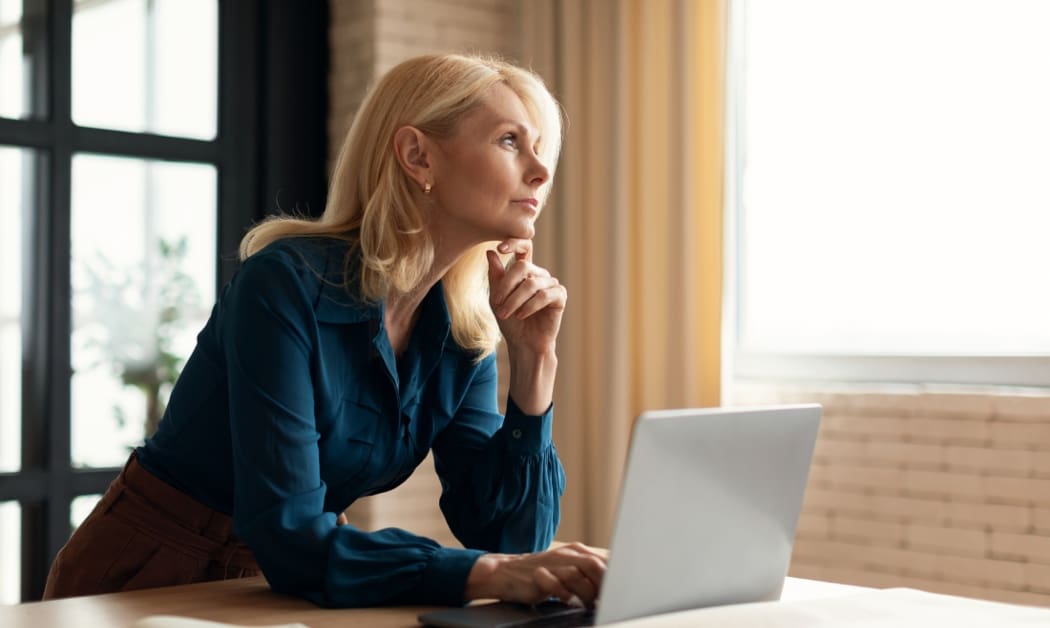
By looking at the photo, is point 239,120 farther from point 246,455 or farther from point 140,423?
point 246,455

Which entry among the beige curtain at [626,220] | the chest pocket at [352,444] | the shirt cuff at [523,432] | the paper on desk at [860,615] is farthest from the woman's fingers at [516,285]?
the beige curtain at [626,220]

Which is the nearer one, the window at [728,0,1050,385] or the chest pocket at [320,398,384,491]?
the chest pocket at [320,398,384,491]

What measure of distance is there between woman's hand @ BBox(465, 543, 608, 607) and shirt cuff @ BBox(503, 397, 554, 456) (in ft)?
1.36

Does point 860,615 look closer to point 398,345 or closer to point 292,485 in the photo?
point 292,485

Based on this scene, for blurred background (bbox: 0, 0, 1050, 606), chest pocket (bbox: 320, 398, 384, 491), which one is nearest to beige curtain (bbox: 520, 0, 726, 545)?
blurred background (bbox: 0, 0, 1050, 606)

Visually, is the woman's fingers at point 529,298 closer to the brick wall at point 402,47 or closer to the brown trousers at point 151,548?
the brown trousers at point 151,548

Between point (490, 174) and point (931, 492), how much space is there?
167 centimetres

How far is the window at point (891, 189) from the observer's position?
2893 millimetres

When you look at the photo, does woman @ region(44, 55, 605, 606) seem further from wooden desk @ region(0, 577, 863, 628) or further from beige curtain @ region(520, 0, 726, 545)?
beige curtain @ region(520, 0, 726, 545)

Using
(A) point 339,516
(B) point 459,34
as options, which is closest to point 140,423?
(B) point 459,34

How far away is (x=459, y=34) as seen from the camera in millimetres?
3988

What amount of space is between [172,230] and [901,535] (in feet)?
7.54

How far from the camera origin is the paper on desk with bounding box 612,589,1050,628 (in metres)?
1.17

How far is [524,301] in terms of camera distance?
1.82 meters
